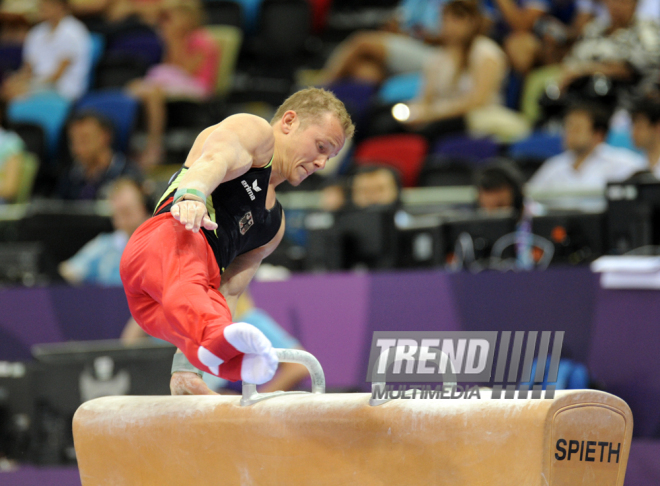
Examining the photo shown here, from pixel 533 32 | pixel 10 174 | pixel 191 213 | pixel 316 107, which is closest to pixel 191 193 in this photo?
pixel 191 213

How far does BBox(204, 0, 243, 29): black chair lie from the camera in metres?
8.91

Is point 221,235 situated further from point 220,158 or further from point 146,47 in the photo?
point 146,47

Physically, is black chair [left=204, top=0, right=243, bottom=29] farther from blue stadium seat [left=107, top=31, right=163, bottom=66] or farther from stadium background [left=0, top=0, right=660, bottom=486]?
stadium background [left=0, top=0, right=660, bottom=486]

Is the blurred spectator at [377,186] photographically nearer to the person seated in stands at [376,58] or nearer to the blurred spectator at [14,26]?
the person seated in stands at [376,58]

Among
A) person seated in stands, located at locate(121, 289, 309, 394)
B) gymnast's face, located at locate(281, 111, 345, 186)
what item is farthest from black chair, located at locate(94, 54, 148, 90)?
gymnast's face, located at locate(281, 111, 345, 186)

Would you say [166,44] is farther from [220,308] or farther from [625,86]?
[220,308]

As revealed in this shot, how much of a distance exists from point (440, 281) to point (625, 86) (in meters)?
2.54

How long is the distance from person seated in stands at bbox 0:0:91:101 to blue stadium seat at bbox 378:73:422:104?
3.06 m

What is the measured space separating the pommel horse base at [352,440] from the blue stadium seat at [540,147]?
3.92 meters

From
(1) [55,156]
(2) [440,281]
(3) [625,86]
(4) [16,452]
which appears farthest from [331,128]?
(1) [55,156]

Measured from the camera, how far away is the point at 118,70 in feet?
26.9

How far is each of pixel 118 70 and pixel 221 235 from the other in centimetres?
605

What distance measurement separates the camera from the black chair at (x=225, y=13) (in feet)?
29.2

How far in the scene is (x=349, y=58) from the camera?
743 cm
